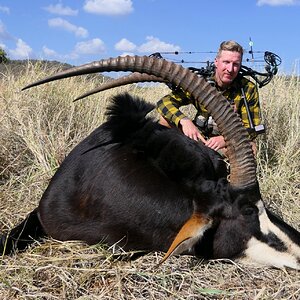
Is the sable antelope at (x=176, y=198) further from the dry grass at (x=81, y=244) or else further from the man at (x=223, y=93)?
the man at (x=223, y=93)

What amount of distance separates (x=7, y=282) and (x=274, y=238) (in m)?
1.53

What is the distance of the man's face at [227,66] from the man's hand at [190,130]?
61 cm

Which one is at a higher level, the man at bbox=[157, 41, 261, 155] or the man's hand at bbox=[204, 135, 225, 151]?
the man at bbox=[157, 41, 261, 155]

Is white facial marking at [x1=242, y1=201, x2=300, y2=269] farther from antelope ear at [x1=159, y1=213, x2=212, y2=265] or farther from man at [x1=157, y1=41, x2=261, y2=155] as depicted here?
man at [x1=157, y1=41, x2=261, y2=155]

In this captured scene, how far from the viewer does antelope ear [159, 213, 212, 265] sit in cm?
277

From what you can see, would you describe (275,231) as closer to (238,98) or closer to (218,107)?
(218,107)

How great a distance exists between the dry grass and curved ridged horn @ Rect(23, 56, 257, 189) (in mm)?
599

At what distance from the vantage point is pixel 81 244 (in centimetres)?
328

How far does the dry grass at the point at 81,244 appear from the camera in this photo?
2928 mm

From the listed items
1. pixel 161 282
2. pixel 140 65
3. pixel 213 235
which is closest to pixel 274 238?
pixel 213 235

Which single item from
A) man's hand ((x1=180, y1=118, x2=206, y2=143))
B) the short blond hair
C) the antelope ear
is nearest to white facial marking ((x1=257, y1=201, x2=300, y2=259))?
the antelope ear

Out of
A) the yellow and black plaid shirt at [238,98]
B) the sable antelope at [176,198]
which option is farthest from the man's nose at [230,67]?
the sable antelope at [176,198]

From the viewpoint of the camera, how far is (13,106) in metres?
6.07

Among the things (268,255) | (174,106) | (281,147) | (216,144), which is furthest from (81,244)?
(281,147)
